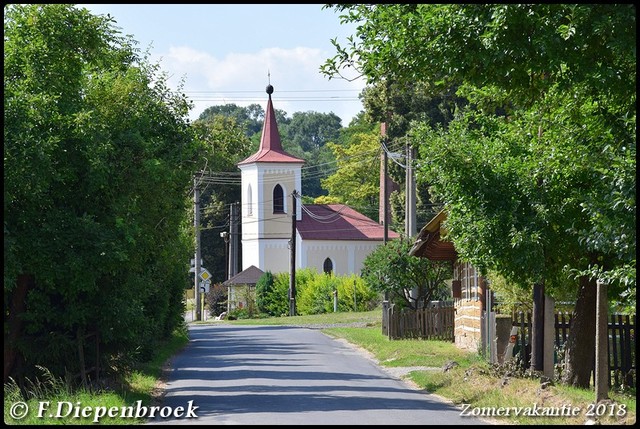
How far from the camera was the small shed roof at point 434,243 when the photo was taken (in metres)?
28.4

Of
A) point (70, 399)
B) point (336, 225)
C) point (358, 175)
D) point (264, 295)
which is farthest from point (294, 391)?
point (358, 175)

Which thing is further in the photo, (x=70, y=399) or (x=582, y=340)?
(x=582, y=340)

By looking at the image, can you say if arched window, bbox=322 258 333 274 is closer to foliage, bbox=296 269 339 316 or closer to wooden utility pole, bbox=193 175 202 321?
foliage, bbox=296 269 339 316

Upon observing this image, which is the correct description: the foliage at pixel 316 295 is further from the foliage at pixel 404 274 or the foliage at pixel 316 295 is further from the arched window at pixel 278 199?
the foliage at pixel 404 274

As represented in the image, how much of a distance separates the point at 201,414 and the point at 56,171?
4.70 metres

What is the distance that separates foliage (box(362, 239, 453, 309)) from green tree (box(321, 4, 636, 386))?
57.7 ft

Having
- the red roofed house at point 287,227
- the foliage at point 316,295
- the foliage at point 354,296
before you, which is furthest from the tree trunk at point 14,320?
the red roofed house at point 287,227

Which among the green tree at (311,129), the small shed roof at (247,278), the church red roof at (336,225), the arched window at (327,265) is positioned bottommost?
the small shed roof at (247,278)

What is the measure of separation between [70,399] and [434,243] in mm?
15696

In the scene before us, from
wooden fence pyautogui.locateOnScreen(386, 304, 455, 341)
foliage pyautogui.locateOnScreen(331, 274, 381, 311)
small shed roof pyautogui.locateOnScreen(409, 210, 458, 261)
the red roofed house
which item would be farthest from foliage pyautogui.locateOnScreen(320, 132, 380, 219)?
small shed roof pyautogui.locateOnScreen(409, 210, 458, 261)

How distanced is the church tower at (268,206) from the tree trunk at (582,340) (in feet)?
216

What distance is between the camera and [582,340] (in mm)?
20000

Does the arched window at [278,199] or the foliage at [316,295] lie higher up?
the arched window at [278,199]

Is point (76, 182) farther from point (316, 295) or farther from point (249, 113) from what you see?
point (249, 113)
